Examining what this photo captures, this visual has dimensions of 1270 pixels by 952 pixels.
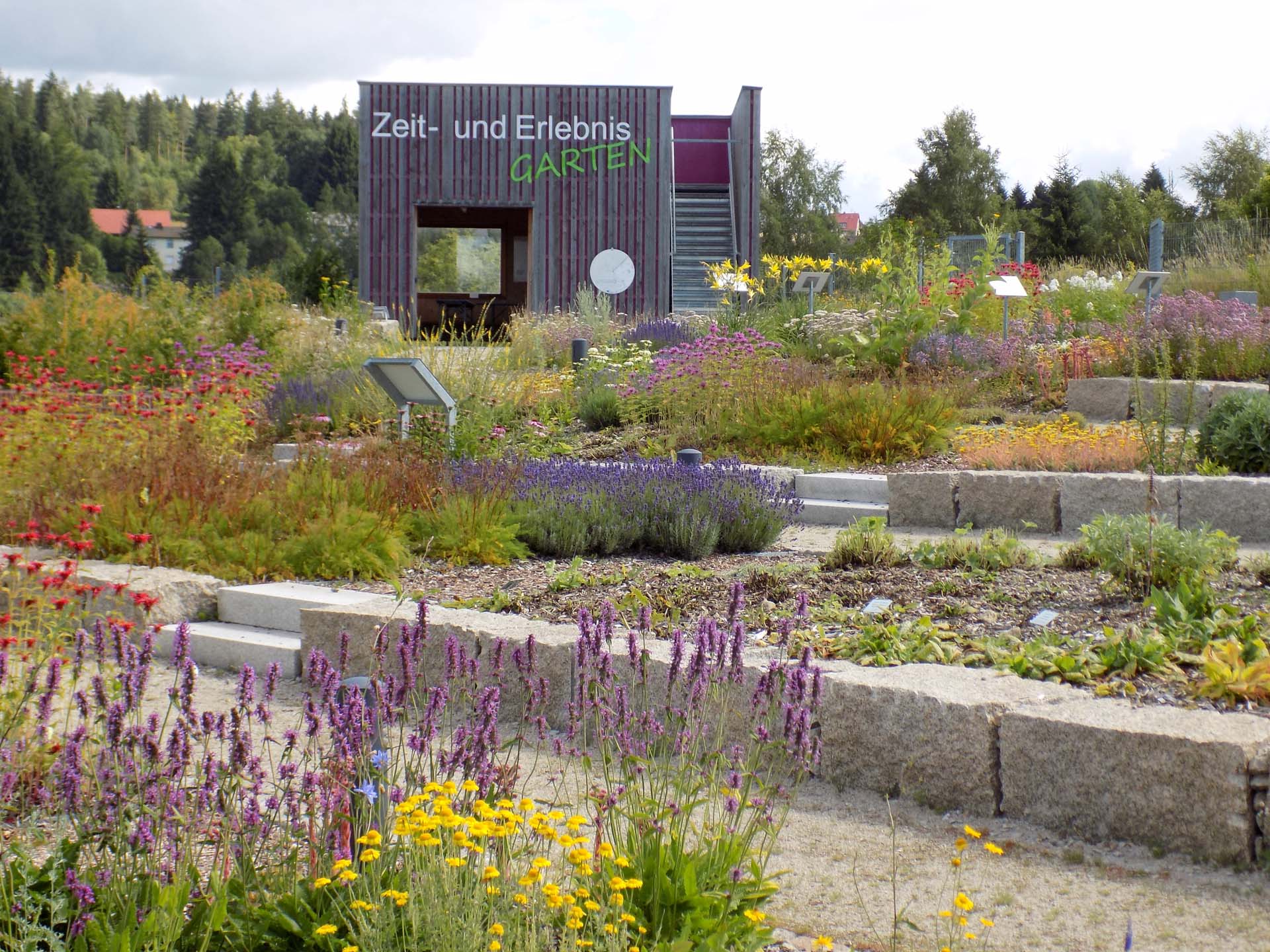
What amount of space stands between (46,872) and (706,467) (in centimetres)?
486

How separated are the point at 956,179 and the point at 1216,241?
21425mm

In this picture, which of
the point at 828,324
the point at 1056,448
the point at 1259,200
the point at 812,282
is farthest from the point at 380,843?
the point at 1259,200

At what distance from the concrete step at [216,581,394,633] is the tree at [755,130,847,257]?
39058mm

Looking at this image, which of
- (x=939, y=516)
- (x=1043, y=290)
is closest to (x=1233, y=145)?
(x=1043, y=290)

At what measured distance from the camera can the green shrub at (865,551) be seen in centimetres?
563

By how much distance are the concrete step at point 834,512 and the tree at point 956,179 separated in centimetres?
3288

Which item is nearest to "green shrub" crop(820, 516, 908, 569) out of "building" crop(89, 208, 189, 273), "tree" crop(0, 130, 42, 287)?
"tree" crop(0, 130, 42, 287)

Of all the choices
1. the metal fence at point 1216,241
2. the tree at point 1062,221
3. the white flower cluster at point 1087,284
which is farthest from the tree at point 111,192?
the white flower cluster at point 1087,284

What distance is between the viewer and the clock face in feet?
71.2

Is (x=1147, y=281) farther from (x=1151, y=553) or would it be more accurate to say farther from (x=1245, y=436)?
(x=1151, y=553)

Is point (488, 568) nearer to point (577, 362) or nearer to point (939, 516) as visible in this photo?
point (939, 516)

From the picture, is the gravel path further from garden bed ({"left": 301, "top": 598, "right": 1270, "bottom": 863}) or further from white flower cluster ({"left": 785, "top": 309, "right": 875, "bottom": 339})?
white flower cluster ({"left": 785, "top": 309, "right": 875, "bottom": 339})

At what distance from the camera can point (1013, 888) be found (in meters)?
2.93

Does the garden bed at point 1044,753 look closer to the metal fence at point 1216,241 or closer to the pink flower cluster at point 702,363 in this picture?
the pink flower cluster at point 702,363
